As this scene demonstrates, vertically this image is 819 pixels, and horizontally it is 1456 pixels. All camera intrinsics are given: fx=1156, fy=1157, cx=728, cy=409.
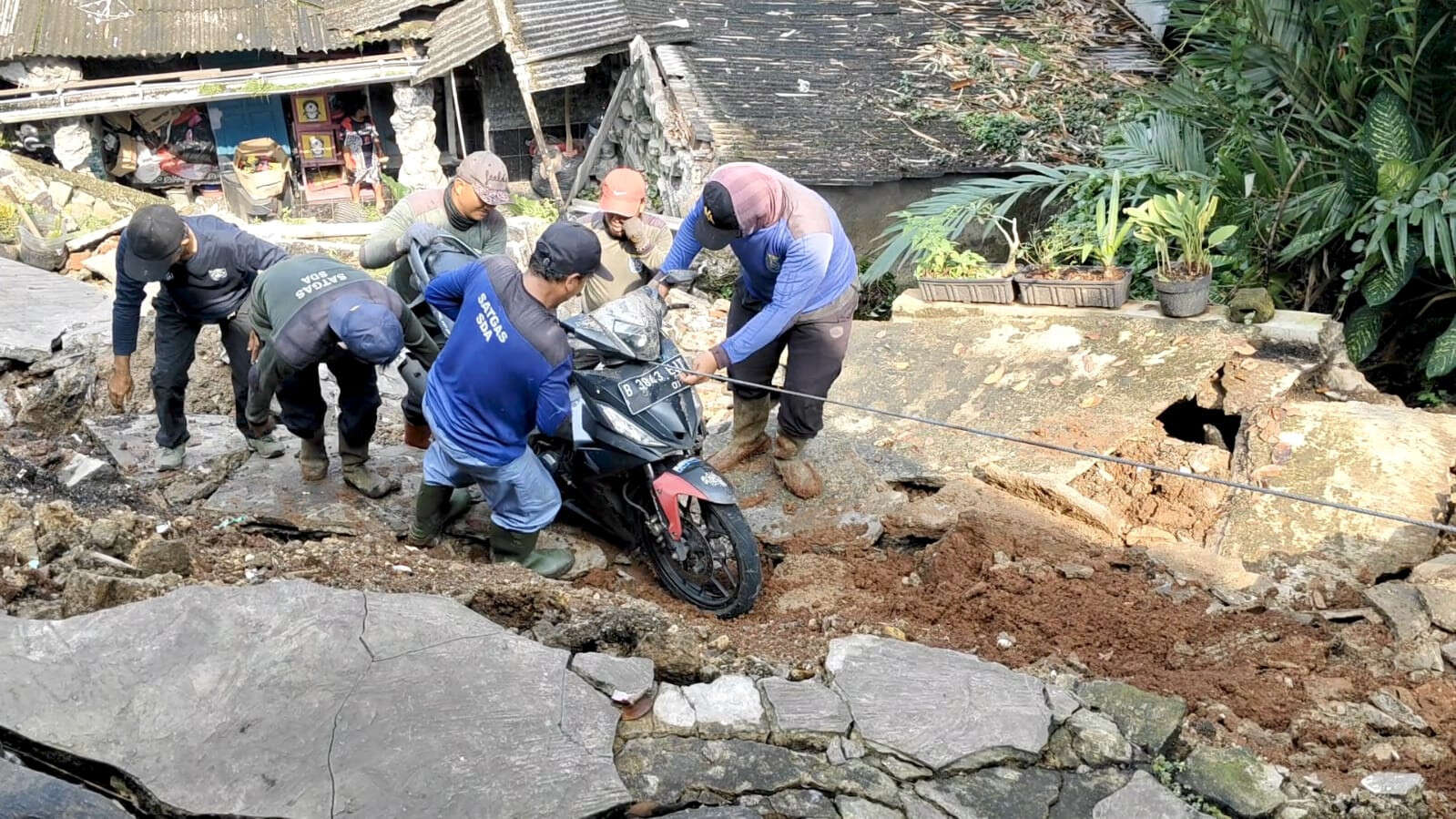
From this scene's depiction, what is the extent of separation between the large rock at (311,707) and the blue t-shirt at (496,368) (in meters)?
1.31

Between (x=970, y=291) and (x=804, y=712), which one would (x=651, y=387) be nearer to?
(x=804, y=712)

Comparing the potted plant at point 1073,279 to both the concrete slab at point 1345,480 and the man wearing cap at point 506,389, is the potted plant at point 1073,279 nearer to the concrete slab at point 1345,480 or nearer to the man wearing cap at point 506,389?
the concrete slab at point 1345,480

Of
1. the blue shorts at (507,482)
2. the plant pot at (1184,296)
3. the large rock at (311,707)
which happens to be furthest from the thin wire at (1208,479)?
the plant pot at (1184,296)

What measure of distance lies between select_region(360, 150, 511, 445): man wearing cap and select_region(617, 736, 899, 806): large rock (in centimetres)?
332

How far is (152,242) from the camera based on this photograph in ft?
17.7

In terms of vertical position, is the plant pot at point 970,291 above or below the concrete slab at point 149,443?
above

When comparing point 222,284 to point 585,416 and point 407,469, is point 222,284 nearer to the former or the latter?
point 407,469

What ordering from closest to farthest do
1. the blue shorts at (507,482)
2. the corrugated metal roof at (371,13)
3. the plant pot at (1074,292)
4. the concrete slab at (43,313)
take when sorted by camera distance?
the blue shorts at (507,482) → the plant pot at (1074,292) → the concrete slab at (43,313) → the corrugated metal roof at (371,13)

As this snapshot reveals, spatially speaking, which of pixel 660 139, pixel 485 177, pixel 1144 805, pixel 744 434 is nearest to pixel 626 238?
pixel 485 177

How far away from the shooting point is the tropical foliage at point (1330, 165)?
23.0 ft

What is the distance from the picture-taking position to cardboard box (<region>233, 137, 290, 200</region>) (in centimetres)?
1914

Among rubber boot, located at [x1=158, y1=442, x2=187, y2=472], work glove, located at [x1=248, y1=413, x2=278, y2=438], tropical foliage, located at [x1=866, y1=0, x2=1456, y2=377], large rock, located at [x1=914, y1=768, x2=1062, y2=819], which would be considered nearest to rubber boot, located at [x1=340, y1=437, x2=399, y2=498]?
work glove, located at [x1=248, y1=413, x2=278, y2=438]

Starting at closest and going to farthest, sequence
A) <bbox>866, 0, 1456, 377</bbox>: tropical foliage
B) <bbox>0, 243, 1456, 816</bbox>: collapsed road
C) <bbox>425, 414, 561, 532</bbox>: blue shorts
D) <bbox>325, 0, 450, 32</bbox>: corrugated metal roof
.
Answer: <bbox>0, 243, 1456, 816</bbox>: collapsed road, <bbox>425, 414, 561, 532</bbox>: blue shorts, <bbox>866, 0, 1456, 377</bbox>: tropical foliage, <bbox>325, 0, 450, 32</bbox>: corrugated metal roof

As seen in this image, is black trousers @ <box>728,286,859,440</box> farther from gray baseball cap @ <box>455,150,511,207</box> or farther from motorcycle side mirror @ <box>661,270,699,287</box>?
gray baseball cap @ <box>455,150,511,207</box>
